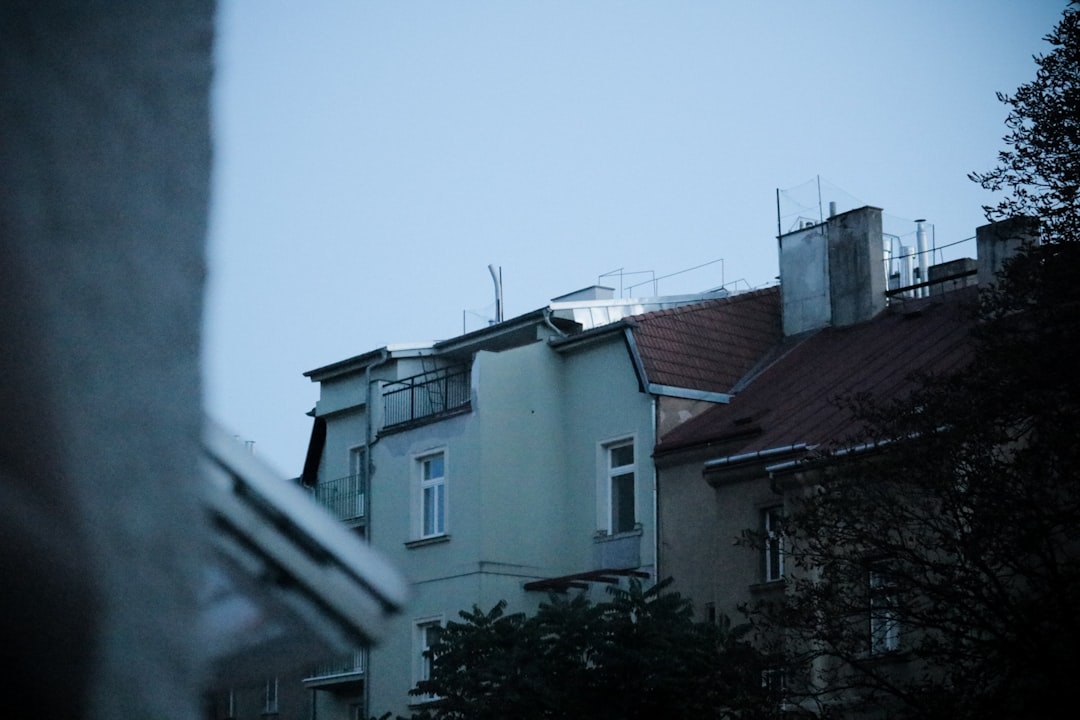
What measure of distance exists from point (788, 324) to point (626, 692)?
11.9 meters

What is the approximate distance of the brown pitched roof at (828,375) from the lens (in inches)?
1029

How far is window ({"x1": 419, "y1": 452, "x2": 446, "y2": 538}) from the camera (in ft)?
106

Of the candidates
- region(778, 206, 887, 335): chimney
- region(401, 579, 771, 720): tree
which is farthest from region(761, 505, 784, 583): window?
region(778, 206, 887, 335): chimney

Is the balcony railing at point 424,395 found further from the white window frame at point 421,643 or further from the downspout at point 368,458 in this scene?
the white window frame at point 421,643

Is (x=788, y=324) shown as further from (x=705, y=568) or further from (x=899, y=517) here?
(x=899, y=517)

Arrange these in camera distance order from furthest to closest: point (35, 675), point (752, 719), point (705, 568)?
point (705, 568) → point (752, 719) → point (35, 675)

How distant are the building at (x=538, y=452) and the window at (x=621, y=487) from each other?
0.04 m

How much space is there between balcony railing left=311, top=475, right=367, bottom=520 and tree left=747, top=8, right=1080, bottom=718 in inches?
723

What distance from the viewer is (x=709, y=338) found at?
3112 cm

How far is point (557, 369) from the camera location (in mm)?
32062

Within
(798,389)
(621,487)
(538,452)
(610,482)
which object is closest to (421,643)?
(538,452)

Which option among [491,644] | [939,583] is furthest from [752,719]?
[491,644]

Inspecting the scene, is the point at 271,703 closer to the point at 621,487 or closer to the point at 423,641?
the point at 423,641

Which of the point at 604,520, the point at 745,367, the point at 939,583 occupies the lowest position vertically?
the point at 939,583
